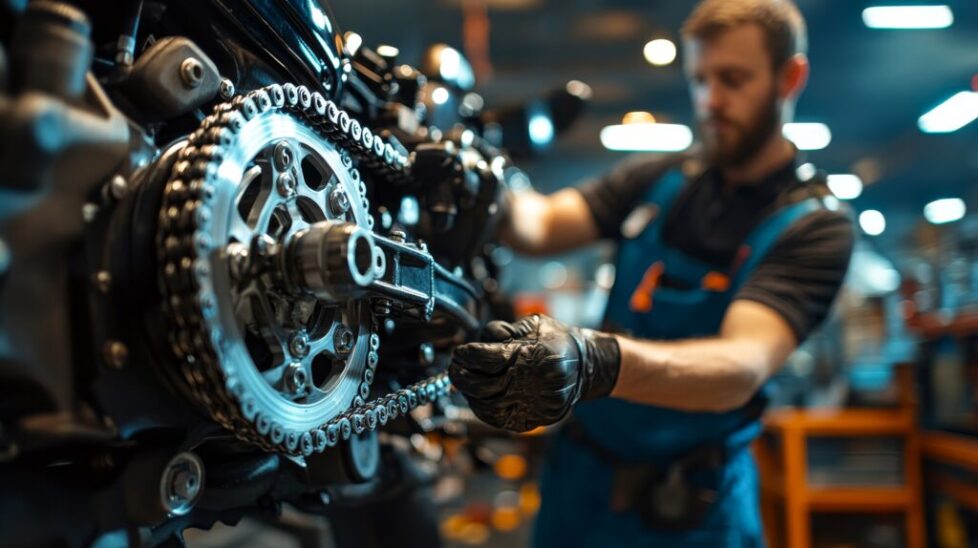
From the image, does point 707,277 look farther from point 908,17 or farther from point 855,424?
point 855,424

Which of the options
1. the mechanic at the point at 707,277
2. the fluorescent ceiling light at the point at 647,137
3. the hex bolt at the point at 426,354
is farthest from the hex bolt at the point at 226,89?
the fluorescent ceiling light at the point at 647,137

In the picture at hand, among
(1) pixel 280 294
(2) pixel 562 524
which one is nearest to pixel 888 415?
(2) pixel 562 524

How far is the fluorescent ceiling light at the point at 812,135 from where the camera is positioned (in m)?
3.28

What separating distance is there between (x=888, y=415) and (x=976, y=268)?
592 mm

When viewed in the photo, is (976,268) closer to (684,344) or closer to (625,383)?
(684,344)

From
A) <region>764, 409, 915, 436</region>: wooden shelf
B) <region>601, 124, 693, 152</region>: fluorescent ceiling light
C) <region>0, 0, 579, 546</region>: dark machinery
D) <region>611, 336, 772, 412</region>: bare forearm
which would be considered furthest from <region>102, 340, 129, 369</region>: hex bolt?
<region>601, 124, 693, 152</region>: fluorescent ceiling light

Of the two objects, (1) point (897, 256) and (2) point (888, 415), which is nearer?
(2) point (888, 415)

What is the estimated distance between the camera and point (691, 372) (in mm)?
875

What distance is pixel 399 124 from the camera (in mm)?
799

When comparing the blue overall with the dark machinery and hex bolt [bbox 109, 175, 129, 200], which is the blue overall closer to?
the dark machinery

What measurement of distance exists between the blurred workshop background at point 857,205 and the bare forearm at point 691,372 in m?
0.96

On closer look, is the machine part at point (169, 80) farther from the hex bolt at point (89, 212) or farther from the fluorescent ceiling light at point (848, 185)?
the fluorescent ceiling light at point (848, 185)

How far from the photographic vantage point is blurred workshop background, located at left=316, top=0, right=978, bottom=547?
89.7 inches

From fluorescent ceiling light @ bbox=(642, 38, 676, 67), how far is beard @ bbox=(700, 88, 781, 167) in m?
1.61
